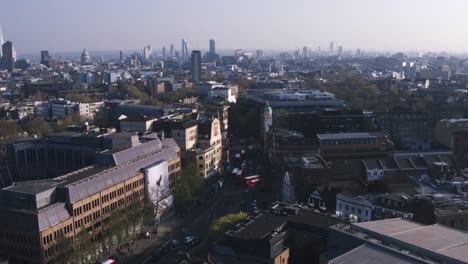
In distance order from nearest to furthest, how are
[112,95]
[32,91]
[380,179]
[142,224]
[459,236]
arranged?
1. [459,236]
2. [142,224]
3. [380,179]
4. [112,95]
5. [32,91]

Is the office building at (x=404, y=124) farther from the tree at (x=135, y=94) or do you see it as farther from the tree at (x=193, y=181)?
the tree at (x=135, y=94)

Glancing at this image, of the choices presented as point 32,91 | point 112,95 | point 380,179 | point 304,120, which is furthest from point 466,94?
point 32,91

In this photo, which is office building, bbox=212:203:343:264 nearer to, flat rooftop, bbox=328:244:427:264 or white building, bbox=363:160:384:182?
flat rooftop, bbox=328:244:427:264

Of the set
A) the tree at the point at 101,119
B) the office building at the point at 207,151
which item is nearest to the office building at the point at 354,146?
the office building at the point at 207,151

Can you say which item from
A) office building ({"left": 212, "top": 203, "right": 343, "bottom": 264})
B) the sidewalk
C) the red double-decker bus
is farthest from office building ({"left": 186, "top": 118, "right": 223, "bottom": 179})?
office building ({"left": 212, "top": 203, "right": 343, "bottom": 264})

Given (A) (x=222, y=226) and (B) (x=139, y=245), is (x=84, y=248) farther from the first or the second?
(A) (x=222, y=226)

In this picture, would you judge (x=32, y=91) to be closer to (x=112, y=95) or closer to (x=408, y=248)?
(x=112, y=95)
